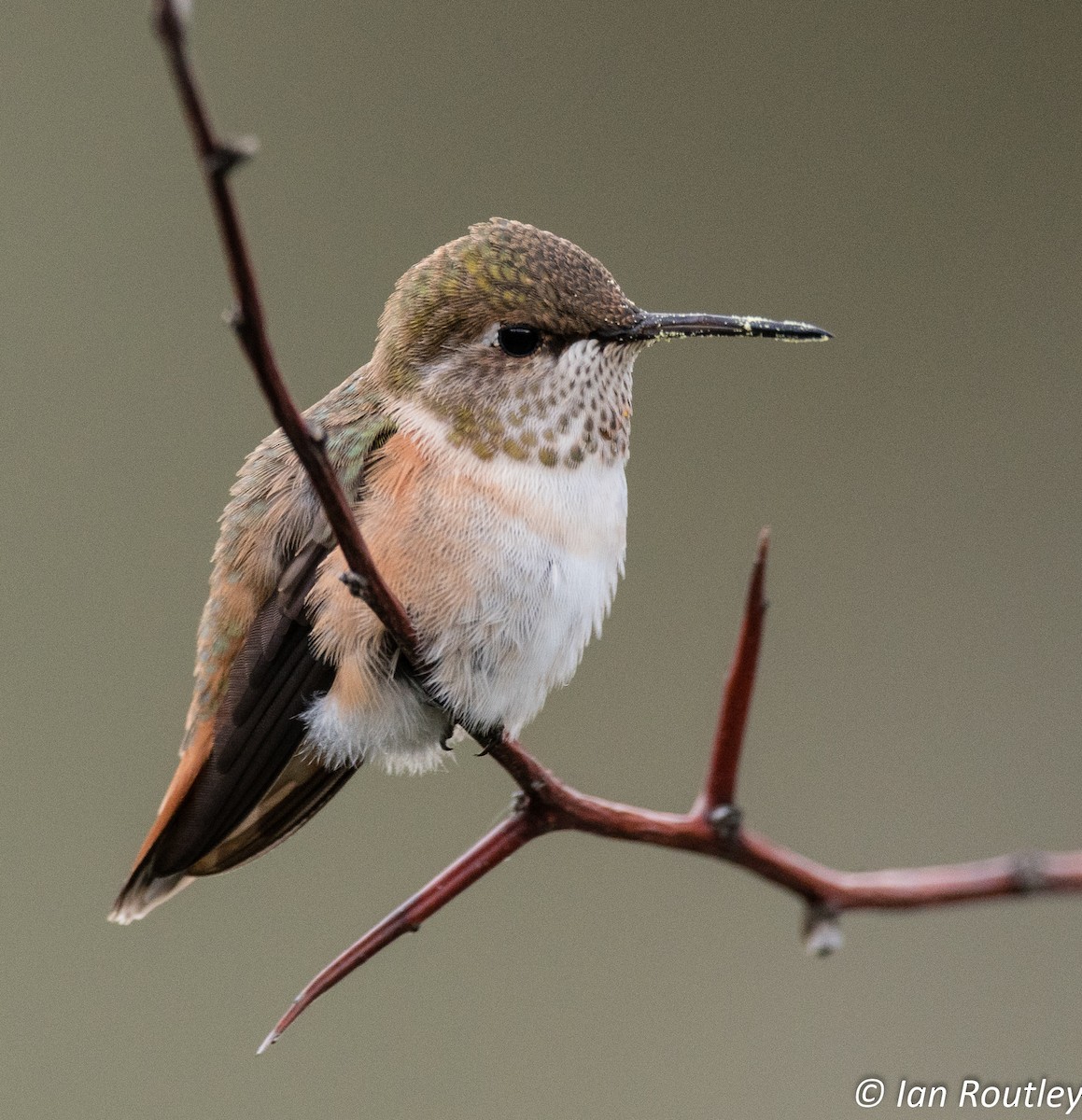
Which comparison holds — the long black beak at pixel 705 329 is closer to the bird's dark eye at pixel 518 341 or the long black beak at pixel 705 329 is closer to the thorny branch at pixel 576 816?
the bird's dark eye at pixel 518 341

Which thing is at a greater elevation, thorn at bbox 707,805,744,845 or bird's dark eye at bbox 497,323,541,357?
bird's dark eye at bbox 497,323,541,357

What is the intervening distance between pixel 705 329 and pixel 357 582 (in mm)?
646

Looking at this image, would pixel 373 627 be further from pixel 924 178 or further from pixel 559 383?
pixel 924 178

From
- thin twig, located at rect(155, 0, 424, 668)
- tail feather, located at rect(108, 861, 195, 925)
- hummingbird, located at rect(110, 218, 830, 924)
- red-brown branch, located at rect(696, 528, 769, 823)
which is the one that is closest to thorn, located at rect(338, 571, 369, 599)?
thin twig, located at rect(155, 0, 424, 668)

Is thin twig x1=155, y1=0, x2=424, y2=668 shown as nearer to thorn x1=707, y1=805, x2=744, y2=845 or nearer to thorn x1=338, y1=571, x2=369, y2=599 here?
thorn x1=338, y1=571, x2=369, y2=599

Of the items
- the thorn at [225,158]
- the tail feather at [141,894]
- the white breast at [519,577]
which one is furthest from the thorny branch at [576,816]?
the tail feather at [141,894]

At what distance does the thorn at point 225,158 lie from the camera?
0.58 meters

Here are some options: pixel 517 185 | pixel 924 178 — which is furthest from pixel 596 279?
pixel 924 178

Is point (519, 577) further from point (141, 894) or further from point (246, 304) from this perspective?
point (246, 304)

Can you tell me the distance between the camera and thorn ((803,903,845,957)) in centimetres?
74

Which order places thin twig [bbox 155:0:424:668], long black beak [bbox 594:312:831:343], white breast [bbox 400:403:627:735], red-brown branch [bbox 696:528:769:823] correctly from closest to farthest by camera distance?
thin twig [bbox 155:0:424:668], red-brown branch [bbox 696:528:769:823], long black beak [bbox 594:312:831:343], white breast [bbox 400:403:627:735]

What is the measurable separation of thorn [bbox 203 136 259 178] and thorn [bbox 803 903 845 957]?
497 mm

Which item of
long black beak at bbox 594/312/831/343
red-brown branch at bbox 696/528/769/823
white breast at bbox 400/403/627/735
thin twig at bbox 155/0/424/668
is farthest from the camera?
white breast at bbox 400/403/627/735

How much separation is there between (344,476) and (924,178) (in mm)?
2676
